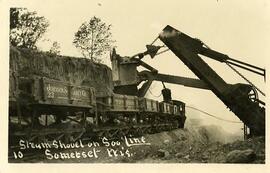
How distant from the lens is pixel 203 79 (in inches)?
280

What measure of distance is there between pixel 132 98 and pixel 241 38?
1902mm

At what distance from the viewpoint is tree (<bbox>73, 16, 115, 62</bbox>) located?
6973 mm

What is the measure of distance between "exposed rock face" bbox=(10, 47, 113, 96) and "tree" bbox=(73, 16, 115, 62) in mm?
148

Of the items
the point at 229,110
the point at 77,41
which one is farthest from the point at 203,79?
the point at 77,41

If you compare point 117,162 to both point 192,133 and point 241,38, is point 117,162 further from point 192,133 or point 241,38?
point 241,38

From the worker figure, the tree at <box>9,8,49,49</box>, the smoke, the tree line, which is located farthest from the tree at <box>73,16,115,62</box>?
the smoke

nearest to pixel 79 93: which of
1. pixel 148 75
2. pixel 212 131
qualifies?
pixel 148 75

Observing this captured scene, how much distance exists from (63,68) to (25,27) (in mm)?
656

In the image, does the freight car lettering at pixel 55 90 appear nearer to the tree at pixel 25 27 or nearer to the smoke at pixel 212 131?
the tree at pixel 25 27

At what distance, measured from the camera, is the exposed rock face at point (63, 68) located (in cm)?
702

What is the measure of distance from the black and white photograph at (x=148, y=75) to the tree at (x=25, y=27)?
1cm

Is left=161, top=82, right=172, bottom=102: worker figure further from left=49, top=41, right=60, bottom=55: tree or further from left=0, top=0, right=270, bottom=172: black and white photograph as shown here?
left=49, top=41, right=60, bottom=55: tree

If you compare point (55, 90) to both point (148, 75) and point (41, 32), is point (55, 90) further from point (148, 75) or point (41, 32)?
point (148, 75)

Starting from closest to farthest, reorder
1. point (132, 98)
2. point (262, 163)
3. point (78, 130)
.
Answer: point (262, 163)
point (78, 130)
point (132, 98)
